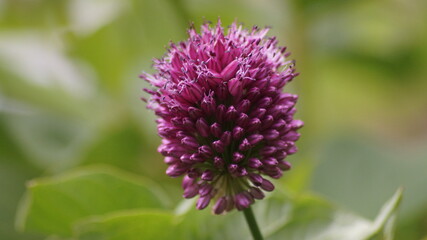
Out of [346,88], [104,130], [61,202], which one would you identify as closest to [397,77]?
[346,88]

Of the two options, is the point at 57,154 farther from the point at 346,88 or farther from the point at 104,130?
the point at 346,88

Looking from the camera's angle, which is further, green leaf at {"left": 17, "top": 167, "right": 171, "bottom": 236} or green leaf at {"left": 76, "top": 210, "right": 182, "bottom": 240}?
green leaf at {"left": 17, "top": 167, "right": 171, "bottom": 236}

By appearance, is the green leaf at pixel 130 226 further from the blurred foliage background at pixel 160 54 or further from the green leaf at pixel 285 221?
the blurred foliage background at pixel 160 54

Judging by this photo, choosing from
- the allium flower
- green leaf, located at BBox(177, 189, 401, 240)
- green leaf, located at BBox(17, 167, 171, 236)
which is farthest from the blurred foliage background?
the allium flower

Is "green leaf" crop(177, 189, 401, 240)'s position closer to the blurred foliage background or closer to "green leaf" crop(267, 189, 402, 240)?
"green leaf" crop(267, 189, 402, 240)

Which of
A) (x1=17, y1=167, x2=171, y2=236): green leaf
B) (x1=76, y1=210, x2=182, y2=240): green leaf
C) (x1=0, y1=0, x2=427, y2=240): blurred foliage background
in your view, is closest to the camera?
(x1=76, y1=210, x2=182, y2=240): green leaf

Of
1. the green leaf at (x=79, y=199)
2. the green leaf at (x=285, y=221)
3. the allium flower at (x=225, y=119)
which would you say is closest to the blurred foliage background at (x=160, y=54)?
the green leaf at (x=285, y=221)
